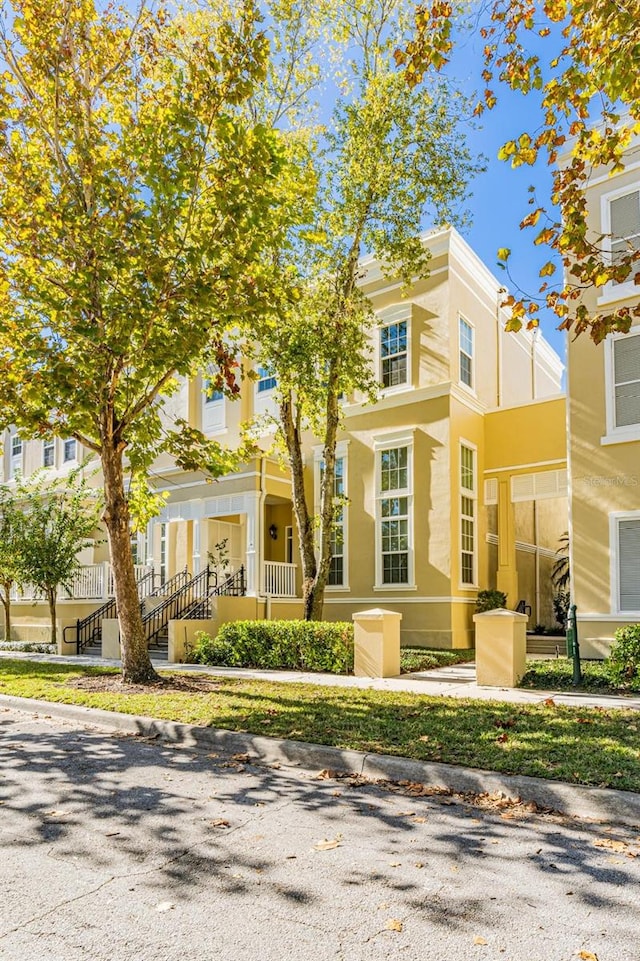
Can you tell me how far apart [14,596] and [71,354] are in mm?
16651

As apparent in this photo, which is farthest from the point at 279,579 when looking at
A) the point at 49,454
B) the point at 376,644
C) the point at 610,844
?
the point at 49,454

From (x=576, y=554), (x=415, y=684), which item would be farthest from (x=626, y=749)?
(x=576, y=554)

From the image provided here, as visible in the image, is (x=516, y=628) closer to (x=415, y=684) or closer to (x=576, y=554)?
(x=415, y=684)

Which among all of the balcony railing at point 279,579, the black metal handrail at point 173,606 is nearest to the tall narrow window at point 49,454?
the black metal handrail at point 173,606

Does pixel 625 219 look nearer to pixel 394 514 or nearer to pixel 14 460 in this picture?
pixel 394 514

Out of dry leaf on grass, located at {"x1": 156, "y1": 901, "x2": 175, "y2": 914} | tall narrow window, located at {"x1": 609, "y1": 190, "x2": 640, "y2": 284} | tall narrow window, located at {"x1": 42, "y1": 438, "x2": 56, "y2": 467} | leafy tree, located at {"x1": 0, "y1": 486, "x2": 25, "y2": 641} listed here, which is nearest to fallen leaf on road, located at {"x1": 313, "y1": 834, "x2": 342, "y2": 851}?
dry leaf on grass, located at {"x1": 156, "y1": 901, "x2": 175, "y2": 914}

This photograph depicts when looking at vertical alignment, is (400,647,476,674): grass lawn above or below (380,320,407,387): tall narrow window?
below

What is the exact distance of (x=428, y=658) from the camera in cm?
1335

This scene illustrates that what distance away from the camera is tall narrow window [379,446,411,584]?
17094 mm

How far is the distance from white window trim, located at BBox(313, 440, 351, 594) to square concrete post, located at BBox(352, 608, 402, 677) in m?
5.82

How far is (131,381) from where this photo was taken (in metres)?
10.1

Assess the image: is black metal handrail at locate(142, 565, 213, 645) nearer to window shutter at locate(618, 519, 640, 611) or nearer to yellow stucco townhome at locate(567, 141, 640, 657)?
yellow stucco townhome at locate(567, 141, 640, 657)

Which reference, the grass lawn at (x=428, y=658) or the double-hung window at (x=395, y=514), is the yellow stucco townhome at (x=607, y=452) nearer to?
the grass lawn at (x=428, y=658)

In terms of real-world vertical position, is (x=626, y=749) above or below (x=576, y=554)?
below
